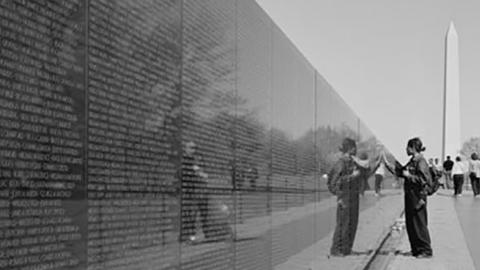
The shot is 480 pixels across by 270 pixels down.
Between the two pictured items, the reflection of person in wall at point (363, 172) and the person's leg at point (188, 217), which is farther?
the reflection of person in wall at point (363, 172)

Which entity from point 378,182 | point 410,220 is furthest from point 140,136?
point 378,182

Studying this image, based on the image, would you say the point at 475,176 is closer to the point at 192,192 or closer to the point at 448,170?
the point at 448,170

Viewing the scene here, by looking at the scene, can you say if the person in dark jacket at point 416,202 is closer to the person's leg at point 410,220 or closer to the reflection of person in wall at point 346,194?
the person's leg at point 410,220

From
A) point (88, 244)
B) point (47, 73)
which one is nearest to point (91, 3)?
point (47, 73)

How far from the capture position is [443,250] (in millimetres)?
13875

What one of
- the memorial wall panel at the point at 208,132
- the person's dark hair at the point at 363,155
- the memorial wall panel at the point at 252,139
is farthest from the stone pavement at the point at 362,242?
the memorial wall panel at the point at 208,132

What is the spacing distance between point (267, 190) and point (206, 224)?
1541mm

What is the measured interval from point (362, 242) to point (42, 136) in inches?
369

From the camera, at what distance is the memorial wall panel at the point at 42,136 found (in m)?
2.16

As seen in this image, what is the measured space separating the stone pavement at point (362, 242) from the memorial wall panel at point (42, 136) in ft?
11.1

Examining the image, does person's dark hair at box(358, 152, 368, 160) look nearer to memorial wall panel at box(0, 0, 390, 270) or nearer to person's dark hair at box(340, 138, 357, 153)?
person's dark hair at box(340, 138, 357, 153)

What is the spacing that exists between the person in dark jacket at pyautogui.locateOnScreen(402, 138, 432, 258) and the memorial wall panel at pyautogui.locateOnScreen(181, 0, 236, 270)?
27.6 feet

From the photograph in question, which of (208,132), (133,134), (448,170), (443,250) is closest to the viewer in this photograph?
(133,134)

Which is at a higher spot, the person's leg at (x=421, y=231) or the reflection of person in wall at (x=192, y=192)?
the reflection of person in wall at (x=192, y=192)
